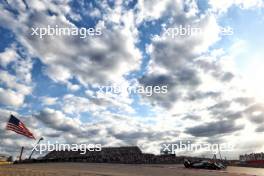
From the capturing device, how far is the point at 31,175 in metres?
23.1

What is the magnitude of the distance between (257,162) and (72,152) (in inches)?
1756

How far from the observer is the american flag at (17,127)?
1624 inches

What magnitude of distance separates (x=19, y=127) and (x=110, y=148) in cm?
3578

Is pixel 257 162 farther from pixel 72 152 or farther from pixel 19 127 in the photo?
pixel 19 127

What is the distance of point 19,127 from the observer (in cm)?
4191

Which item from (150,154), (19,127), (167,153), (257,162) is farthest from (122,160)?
(257,162)

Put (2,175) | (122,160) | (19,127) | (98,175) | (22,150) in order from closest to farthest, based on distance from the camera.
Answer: (2,175)
(98,175)
(19,127)
(22,150)
(122,160)

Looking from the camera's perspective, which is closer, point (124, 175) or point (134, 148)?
point (124, 175)

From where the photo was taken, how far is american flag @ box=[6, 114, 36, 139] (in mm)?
41247

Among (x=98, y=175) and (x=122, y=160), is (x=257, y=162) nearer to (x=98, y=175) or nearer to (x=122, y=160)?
(x=122, y=160)

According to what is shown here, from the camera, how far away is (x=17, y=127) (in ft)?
137

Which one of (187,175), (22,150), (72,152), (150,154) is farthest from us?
(72,152)

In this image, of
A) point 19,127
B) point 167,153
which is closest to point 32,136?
point 19,127

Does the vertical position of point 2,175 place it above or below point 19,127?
below
